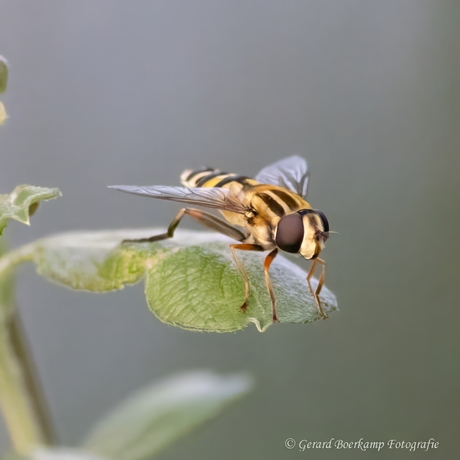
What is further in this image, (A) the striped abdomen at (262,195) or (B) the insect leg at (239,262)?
(A) the striped abdomen at (262,195)

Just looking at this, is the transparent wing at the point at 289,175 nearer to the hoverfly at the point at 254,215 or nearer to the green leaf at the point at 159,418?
the hoverfly at the point at 254,215

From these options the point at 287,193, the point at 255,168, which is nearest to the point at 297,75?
the point at 255,168

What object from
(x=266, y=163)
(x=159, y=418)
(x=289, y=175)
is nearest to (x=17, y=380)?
(x=159, y=418)

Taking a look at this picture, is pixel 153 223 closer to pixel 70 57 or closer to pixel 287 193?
pixel 70 57

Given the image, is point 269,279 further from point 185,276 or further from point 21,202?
point 21,202

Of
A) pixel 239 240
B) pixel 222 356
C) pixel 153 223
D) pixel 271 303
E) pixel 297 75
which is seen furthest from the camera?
pixel 297 75

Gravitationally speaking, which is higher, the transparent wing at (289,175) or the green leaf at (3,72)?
the green leaf at (3,72)

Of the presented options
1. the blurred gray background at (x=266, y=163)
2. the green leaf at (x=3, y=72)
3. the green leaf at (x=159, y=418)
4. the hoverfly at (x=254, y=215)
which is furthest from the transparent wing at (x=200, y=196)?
the blurred gray background at (x=266, y=163)
